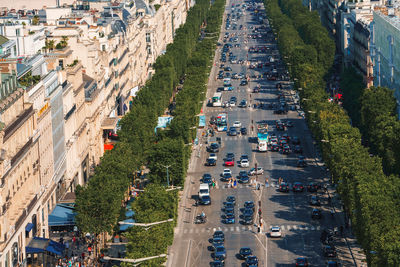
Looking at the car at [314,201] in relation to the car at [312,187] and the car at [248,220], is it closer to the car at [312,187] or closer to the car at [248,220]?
the car at [312,187]

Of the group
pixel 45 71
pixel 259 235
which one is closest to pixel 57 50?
pixel 45 71

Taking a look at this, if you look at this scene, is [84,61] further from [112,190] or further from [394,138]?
[394,138]

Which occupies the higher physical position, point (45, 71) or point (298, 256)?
point (45, 71)

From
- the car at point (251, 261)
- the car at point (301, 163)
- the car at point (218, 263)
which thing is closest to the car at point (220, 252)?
the car at point (218, 263)

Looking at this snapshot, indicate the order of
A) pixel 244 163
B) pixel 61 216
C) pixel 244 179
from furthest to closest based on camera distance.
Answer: pixel 244 163
pixel 244 179
pixel 61 216

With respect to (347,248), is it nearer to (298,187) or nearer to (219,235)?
(219,235)

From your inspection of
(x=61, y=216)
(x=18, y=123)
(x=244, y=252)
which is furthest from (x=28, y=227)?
(x=244, y=252)
